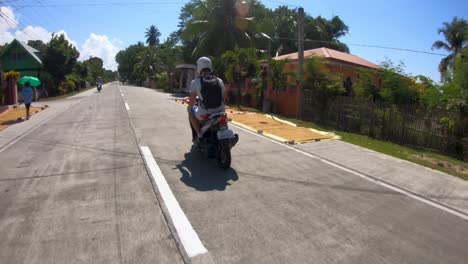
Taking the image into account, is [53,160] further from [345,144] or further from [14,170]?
[345,144]

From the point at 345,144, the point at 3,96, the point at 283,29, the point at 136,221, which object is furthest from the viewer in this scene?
the point at 283,29

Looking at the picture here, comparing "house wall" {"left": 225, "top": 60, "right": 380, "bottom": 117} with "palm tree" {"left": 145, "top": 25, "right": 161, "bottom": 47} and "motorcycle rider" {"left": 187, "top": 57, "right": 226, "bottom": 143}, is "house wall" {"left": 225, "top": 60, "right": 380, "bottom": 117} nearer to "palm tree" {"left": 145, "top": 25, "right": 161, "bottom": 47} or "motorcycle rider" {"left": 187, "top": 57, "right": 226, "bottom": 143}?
"motorcycle rider" {"left": 187, "top": 57, "right": 226, "bottom": 143}

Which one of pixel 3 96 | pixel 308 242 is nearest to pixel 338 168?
pixel 308 242

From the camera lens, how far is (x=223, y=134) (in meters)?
6.43

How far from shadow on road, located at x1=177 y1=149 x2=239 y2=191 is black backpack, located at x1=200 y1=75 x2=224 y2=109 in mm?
1136

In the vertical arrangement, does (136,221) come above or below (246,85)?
below

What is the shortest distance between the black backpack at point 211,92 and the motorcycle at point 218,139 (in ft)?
0.73

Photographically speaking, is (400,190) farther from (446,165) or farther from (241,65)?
(241,65)

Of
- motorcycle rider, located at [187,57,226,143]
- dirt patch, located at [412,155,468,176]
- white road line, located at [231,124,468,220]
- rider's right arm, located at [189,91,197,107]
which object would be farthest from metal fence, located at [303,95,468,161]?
rider's right arm, located at [189,91,197,107]

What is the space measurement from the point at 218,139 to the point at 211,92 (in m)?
0.95

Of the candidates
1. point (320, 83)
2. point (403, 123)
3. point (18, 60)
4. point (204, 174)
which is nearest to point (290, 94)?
point (320, 83)

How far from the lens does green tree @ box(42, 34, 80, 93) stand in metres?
39.2

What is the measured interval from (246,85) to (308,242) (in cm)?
2327

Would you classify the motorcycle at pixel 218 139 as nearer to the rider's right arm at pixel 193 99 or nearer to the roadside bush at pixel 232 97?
the rider's right arm at pixel 193 99
